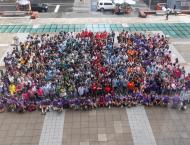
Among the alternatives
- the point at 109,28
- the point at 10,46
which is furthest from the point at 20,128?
the point at 109,28

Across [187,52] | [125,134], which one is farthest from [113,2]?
[125,134]

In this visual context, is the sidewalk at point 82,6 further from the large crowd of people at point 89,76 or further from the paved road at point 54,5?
the large crowd of people at point 89,76

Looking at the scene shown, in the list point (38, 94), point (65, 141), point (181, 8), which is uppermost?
point (181, 8)

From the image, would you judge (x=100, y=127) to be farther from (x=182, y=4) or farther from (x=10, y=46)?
(x=182, y=4)

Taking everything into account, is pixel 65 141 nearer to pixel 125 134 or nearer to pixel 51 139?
pixel 51 139

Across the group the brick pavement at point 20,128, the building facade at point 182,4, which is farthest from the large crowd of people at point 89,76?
the building facade at point 182,4

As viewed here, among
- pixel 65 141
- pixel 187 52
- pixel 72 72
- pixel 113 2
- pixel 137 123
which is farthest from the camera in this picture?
pixel 113 2

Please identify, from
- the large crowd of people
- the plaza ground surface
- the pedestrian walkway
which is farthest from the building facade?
the plaza ground surface
